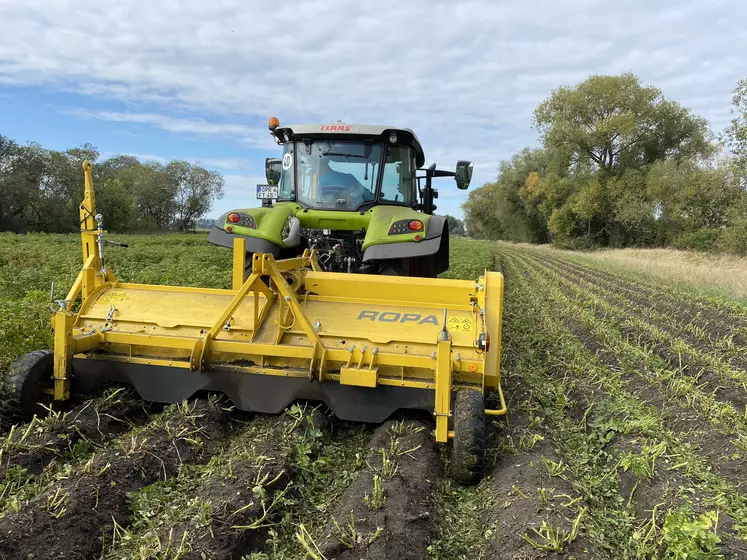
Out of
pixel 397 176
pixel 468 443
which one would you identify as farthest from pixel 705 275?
pixel 468 443

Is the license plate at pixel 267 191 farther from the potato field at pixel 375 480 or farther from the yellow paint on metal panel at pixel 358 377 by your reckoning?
the yellow paint on metal panel at pixel 358 377

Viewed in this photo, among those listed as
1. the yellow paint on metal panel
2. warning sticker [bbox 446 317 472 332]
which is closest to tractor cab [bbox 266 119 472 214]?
warning sticker [bbox 446 317 472 332]

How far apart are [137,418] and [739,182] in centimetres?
2907

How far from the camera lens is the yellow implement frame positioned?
3.65 m

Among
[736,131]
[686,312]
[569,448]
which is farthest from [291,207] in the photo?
[736,131]

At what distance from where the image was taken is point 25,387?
139 inches

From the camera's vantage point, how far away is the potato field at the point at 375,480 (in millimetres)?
2502

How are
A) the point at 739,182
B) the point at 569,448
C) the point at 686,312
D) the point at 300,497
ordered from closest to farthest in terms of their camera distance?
the point at 300,497
the point at 569,448
the point at 686,312
the point at 739,182

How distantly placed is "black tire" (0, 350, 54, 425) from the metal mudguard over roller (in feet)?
0.31

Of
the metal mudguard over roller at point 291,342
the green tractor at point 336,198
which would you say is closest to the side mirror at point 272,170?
the green tractor at point 336,198

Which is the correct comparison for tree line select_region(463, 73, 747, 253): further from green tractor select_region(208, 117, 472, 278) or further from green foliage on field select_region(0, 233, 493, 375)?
green tractor select_region(208, 117, 472, 278)

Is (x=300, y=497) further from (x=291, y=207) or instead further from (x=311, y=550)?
(x=291, y=207)

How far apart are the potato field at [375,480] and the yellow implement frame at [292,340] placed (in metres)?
0.20

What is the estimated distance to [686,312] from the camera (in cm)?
905
